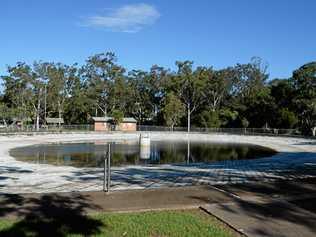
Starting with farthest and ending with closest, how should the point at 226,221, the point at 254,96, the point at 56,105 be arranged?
the point at 56,105 < the point at 254,96 < the point at 226,221

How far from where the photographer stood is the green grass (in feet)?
21.1

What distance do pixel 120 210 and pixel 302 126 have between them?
207 ft

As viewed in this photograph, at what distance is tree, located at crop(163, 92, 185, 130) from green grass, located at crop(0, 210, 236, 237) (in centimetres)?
6930

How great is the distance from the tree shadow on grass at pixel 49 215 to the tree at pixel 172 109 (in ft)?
223

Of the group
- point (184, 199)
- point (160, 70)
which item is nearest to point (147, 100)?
point (160, 70)

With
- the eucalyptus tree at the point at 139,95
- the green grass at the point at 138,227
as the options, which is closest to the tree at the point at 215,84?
the eucalyptus tree at the point at 139,95

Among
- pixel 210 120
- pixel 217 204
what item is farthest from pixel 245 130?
pixel 217 204

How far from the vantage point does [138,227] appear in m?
6.77

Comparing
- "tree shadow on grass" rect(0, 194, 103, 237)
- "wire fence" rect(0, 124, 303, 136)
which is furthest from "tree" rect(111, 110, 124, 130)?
"tree shadow on grass" rect(0, 194, 103, 237)

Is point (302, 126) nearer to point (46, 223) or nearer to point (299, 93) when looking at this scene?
point (299, 93)

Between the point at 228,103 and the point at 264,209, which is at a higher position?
the point at 228,103

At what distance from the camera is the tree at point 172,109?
252ft

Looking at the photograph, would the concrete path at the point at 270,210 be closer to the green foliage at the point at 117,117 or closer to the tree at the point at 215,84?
the green foliage at the point at 117,117

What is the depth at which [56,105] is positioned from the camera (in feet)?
283
